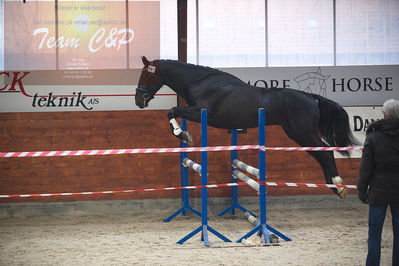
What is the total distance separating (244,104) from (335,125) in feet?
3.10

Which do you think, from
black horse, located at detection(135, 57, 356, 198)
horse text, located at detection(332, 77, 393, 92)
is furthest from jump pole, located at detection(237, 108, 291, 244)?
horse text, located at detection(332, 77, 393, 92)

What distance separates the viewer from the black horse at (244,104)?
5328 mm

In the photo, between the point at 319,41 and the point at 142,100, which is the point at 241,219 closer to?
the point at 142,100

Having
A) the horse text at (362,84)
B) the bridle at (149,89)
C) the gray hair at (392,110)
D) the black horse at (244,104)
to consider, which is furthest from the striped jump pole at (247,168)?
the horse text at (362,84)

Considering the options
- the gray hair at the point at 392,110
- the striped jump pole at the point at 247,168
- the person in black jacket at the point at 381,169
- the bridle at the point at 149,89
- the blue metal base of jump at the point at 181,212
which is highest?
the bridle at the point at 149,89

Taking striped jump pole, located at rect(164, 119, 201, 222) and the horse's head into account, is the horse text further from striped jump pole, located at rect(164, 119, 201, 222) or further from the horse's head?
the horse's head

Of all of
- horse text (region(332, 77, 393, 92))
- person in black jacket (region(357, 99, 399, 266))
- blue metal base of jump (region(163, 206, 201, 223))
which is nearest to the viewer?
person in black jacket (region(357, 99, 399, 266))

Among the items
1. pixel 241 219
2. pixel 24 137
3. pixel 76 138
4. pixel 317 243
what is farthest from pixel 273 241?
pixel 24 137

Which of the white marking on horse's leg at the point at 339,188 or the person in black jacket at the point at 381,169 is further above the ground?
the person in black jacket at the point at 381,169

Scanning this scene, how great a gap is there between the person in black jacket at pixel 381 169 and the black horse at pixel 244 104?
1.71m

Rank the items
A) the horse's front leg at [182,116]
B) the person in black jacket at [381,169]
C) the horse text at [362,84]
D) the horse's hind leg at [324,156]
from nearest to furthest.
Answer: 1. the person in black jacket at [381,169]
2. the horse's front leg at [182,116]
3. the horse's hind leg at [324,156]
4. the horse text at [362,84]

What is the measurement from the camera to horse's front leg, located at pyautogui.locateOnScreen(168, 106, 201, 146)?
4988 mm

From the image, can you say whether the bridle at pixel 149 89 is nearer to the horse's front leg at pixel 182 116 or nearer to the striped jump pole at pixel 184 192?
the horse's front leg at pixel 182 116

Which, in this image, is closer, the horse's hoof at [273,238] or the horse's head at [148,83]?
the horse's hoof at [273,238]
